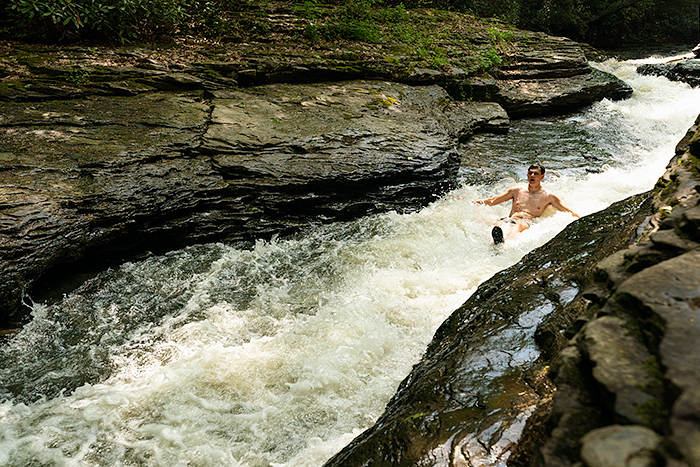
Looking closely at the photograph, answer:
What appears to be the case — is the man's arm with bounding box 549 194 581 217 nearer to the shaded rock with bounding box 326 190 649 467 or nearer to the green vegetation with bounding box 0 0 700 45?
the shaded rock with bounding box 326 190 649 467

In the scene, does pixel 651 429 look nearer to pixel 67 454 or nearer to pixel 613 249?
pixel 613 249

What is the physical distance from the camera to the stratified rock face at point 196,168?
4297mm

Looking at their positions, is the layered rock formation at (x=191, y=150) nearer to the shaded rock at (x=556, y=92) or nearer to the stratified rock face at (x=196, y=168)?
the stratified rock face at (x=196, y=168)

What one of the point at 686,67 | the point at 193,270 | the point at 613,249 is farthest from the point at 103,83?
the point at 686,67

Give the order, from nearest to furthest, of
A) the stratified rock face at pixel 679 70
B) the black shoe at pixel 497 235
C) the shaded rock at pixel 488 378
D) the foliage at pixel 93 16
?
1. the shaded rock at pixel 488 378
2. the black shoe at pixel 497 235
3. the foliage at pixel 93 16
4. the stratified rock face at pixel 679 70

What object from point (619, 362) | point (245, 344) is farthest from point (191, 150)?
point (619, 362)

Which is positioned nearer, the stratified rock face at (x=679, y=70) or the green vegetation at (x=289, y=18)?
the green vegetation at (x=289, y=18)

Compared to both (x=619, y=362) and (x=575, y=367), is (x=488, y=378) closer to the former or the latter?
(x=575, y=367)

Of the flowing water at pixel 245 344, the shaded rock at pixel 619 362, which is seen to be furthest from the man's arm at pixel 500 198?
the shaded rock at pixel 619 362

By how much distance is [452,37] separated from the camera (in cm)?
1066

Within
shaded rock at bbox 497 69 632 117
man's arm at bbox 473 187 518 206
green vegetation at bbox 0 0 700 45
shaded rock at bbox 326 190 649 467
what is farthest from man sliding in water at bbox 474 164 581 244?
green vegetation at bbox 0 0 700 45

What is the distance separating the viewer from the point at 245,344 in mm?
3643

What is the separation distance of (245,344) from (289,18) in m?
7.64

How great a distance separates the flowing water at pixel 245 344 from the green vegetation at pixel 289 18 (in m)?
4.43
